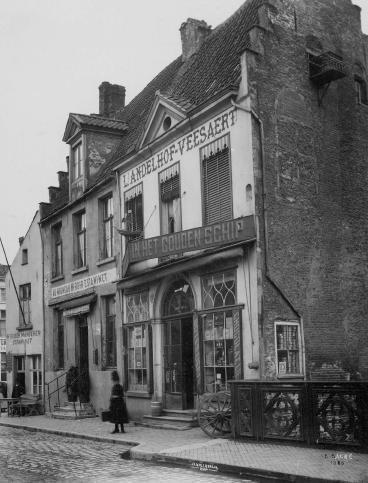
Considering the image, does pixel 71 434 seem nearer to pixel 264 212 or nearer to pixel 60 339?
pixel 264 212

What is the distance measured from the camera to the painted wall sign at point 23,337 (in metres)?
26.0

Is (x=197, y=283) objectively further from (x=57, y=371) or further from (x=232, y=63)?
(x=57, y=371)

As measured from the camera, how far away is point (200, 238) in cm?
1457

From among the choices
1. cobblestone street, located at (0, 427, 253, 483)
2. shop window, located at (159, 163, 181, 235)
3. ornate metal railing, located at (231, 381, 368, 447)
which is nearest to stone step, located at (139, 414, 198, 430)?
cobblestone street, located at (0, 427, 253, 483)

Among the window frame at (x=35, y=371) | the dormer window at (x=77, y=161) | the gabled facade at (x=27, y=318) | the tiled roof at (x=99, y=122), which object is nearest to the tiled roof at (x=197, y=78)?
the tiled roof at (x=99, y=122)

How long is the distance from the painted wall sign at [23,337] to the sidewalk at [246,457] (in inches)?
471

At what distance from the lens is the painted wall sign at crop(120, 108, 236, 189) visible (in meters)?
15.1

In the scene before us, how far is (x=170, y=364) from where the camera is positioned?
55.3ft

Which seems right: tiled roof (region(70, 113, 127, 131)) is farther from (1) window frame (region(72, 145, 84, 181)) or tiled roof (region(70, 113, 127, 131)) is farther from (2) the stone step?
(2) the stone step

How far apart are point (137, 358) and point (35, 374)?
9.08 m

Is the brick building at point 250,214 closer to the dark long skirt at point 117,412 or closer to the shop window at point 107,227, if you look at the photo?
the shop window at point 107,227

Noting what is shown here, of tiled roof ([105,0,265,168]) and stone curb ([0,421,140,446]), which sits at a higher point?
tiled roof ([105,0,265,168])

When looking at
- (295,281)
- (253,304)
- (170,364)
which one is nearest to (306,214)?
(295,281)

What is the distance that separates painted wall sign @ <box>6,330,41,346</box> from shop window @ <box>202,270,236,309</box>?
1206 centimetres
